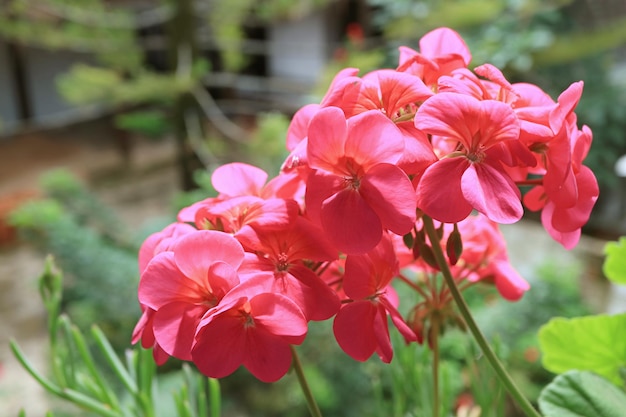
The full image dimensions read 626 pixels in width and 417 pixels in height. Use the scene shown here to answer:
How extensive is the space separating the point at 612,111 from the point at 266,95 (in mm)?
1623

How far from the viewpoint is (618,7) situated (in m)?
2.29

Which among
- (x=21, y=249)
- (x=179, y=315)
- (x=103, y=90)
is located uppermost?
(x=179, y=315)

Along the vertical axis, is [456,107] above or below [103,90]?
above

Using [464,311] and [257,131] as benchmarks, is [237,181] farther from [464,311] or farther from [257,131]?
[257,131]

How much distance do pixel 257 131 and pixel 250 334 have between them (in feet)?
5.04

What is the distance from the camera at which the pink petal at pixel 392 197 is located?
0.65 ft

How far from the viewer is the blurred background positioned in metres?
1.38

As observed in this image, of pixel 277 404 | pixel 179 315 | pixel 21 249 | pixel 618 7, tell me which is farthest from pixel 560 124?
pixel 21 249

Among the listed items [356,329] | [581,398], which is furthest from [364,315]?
[581,398]

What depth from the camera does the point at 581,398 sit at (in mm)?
254

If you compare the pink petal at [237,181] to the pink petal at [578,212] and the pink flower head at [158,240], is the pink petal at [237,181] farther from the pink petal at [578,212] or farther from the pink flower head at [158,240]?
the pink petal at [578,212]

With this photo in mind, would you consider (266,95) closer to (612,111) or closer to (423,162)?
(612,111)

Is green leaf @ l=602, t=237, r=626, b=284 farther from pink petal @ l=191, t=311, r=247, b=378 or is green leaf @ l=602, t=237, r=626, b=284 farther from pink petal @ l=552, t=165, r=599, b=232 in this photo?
pink petal @ l=191, t=311, r=247, b=378

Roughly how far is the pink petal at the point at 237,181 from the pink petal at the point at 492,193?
106mm
